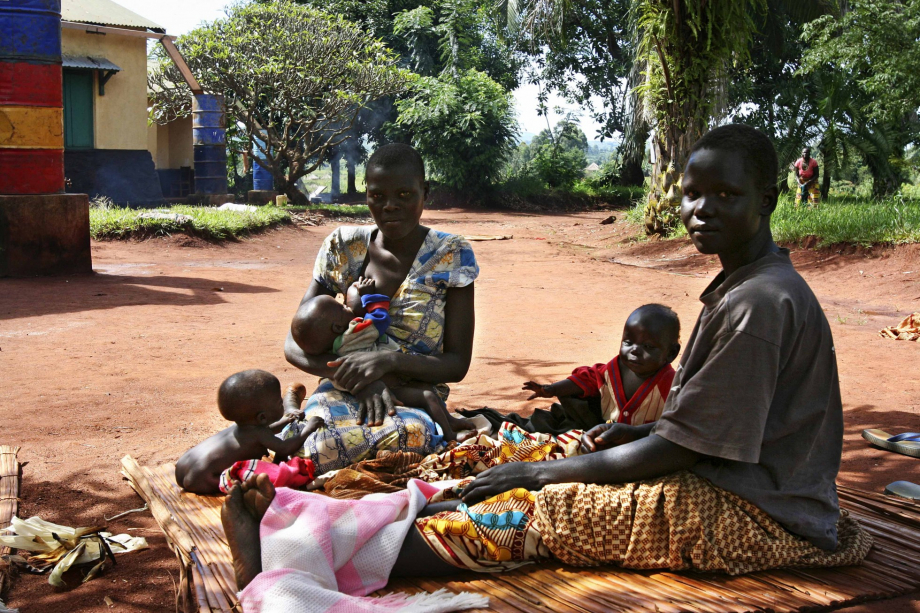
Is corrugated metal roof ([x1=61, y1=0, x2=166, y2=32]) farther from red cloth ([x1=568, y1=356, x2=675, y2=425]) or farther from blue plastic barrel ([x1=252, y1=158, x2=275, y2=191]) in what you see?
red cloth ([x1=568, y1=356, x2=675, y2=425])

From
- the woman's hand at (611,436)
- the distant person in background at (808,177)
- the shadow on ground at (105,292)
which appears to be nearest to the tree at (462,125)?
the distant person in background at (808,177)

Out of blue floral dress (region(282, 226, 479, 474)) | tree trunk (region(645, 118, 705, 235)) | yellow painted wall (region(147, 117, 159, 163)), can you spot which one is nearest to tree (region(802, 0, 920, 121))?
tree trunk (region(645, 118, 705, 235))

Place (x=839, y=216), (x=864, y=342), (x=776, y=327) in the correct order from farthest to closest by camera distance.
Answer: (x=839, y=216) < (x=864, y=342) < (x=776, y=327)

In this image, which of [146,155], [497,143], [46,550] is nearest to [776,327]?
[46,550]

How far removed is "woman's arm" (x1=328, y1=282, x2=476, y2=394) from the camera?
3.03 m

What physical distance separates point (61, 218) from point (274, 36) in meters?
11.7

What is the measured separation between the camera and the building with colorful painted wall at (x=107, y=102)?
16812mm

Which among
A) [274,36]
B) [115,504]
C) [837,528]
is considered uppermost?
[274,36]

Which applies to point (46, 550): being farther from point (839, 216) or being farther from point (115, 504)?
point (839, 216)

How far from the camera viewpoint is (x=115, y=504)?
321 cm

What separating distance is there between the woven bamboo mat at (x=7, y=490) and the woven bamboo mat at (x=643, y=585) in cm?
55

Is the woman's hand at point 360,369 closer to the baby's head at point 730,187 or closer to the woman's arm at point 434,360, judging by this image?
the woman's arm at point 434,360

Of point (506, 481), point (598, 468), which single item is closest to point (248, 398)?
point (506, 481)

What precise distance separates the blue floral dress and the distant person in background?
50.5 ft
